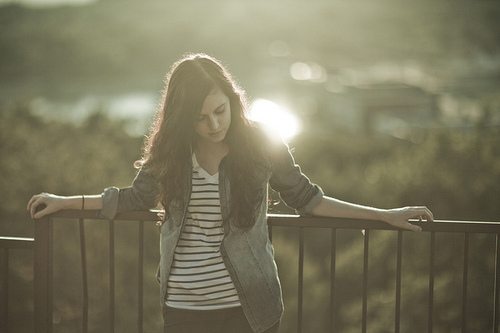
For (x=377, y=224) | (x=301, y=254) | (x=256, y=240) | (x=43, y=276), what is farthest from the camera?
(x=43, y=276)

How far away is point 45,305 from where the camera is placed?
2.51m

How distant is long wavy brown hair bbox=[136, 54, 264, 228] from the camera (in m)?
2.00

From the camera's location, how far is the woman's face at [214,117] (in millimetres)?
1993

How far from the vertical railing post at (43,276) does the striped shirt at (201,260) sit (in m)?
0.72

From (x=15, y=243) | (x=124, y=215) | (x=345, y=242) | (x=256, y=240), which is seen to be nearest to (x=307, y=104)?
(x=345, y=242)

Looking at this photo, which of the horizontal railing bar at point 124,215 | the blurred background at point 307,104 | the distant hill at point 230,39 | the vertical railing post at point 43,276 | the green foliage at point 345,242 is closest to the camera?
the horizontal railing bar at point 124,215

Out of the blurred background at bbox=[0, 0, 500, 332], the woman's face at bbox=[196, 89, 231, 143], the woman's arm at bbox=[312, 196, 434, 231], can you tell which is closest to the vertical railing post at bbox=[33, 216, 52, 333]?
the blurred background at bbox=[0, 0, 500, 332]

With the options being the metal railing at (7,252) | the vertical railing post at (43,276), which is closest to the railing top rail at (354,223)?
the vertical railing post at (43,276)

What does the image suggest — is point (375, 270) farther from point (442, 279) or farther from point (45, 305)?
point (45, 305)

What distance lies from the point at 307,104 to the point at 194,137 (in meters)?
42.8

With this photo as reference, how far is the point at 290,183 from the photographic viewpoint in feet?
7.08

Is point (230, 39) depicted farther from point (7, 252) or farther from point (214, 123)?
point (214, 123)

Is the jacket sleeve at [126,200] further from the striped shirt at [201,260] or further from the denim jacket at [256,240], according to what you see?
the striped shirt at [201,260]

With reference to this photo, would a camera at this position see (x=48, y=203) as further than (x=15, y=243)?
No
